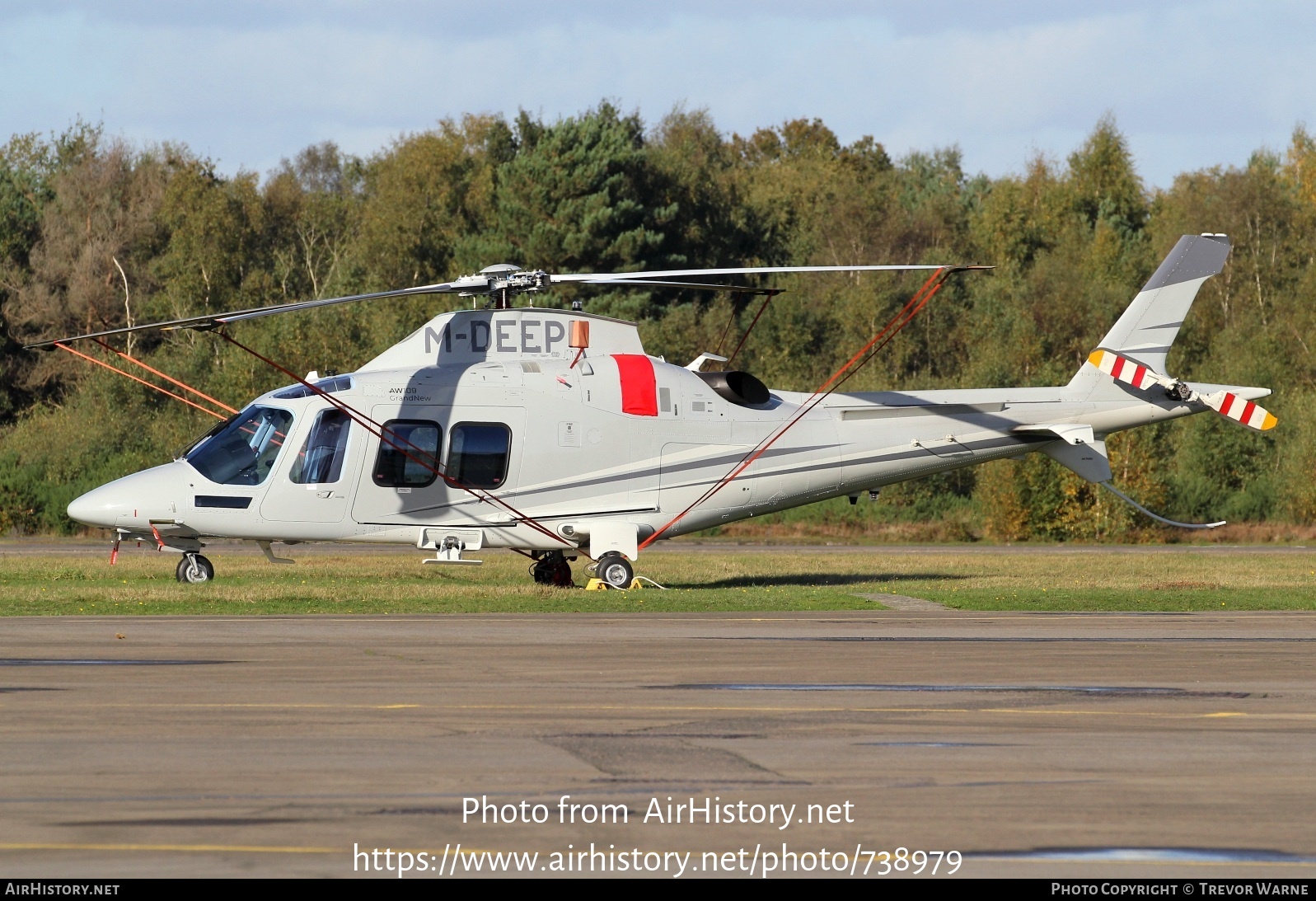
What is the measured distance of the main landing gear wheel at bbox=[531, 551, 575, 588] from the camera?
23969 millimetres

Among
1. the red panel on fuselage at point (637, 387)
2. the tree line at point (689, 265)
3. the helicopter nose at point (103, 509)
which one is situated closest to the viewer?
the helicopter nose at point (103, 509)

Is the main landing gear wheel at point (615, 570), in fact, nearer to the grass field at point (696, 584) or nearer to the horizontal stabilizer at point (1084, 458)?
the grass field at point (696, 584)

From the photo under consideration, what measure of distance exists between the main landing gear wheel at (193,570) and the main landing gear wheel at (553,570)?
4.89 meters

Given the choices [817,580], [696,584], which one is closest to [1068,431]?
[817,580]

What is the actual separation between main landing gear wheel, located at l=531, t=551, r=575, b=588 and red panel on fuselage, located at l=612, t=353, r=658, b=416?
8.68 ft

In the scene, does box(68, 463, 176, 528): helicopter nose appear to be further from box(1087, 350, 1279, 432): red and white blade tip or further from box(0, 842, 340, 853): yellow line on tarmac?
box(0, 842, 340, 853): yellow line on tarmac

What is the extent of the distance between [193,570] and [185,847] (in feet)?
53.9

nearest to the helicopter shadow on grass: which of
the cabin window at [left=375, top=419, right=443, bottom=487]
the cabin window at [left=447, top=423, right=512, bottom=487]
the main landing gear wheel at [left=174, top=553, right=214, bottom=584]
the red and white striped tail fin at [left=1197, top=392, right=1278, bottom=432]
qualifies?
the cabin window at [left=447, top=423, right=512, bottom=487]

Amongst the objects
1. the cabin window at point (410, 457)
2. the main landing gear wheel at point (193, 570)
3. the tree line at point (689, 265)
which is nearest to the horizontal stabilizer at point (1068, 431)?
the cabin window at point (410, 457)

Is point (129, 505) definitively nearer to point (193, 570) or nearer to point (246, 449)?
point (193, 570)

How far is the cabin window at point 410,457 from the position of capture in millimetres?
22359

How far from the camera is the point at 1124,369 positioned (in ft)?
80.7
